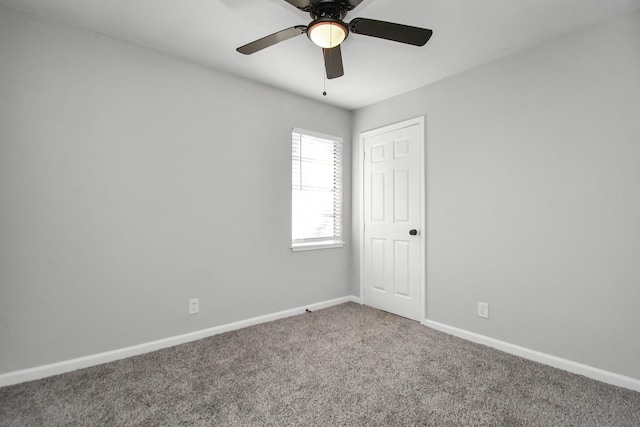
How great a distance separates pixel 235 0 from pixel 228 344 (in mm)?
2627

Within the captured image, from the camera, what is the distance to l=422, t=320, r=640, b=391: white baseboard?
2104mm

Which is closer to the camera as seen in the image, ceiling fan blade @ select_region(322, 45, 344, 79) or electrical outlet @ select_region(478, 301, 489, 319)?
ceiling fan blade @ select_region(322, 45, 344, 79)

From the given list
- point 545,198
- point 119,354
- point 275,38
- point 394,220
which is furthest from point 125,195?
point 545,198

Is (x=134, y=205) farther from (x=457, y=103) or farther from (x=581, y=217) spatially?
(x=581, y=217)

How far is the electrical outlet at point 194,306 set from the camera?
111 inches

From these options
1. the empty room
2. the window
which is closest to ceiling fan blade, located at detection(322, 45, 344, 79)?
the empty room

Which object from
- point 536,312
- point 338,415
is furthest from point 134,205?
point 536,312

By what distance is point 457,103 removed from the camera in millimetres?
3031

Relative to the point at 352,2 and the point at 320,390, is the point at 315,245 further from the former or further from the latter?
the point at 352,2

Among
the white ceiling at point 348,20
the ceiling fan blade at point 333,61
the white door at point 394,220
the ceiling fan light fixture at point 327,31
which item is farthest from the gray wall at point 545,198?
the ceiling fan light fixture at point 327,31

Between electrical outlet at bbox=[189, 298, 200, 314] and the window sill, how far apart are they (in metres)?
1.12

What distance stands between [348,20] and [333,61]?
37cm

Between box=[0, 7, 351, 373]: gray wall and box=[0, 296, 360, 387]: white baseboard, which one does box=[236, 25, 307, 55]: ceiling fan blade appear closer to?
box=[0, 7, 351, 373]: gray wall

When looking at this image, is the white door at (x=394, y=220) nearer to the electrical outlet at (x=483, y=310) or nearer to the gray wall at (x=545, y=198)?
the gray wall at (x=545, y=198)
